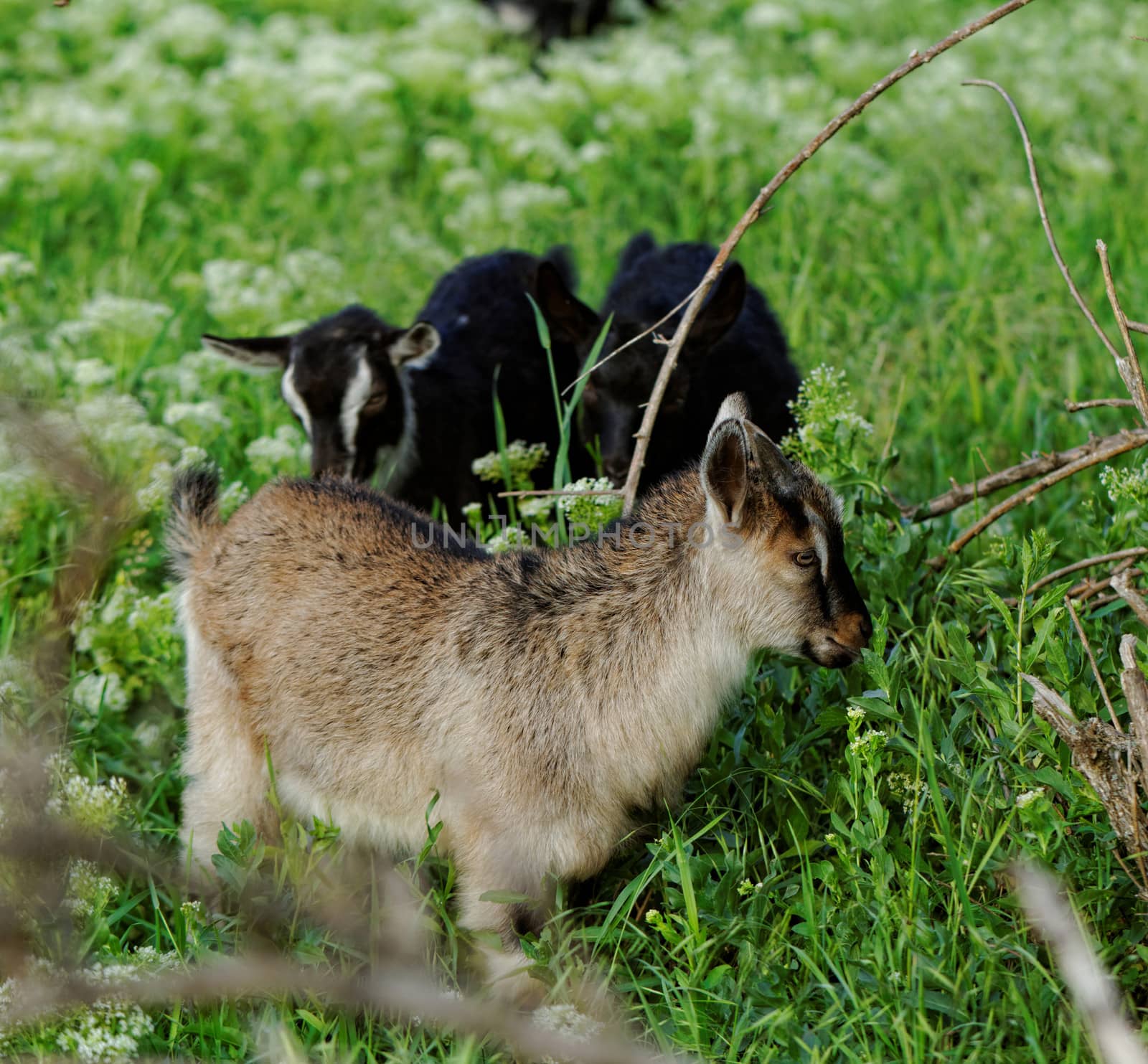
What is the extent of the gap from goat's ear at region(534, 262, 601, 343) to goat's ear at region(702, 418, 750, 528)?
233 cm

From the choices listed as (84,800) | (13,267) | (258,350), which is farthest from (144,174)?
(84,800)

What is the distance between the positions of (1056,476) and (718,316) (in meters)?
1.94

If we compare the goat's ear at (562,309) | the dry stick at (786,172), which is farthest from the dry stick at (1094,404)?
the goat's ear at (562,309)

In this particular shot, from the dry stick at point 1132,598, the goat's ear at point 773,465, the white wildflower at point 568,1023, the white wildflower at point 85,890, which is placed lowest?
the white wildflower at point 85,890

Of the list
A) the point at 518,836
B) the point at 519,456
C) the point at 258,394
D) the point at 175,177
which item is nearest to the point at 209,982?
the point at 518,836

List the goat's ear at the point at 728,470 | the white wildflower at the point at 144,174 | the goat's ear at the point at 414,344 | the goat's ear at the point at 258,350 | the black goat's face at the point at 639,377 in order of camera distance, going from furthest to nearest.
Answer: the white wildflower at the point at 144,174
the goat's ear at the point at 414,344
the goat's ear at the point at 258,350
the black goat's face at the point at 639,377
the goat's ear at the point at 728,470

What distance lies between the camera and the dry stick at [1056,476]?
3.96 m

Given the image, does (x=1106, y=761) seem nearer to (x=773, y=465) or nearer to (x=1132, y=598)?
(x=1132, y=598)

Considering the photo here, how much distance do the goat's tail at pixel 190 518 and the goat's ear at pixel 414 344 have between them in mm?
1606

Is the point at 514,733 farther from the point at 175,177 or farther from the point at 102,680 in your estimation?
the point at 175,177

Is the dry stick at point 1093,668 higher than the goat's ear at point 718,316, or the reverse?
the dry stick at point 1093,668

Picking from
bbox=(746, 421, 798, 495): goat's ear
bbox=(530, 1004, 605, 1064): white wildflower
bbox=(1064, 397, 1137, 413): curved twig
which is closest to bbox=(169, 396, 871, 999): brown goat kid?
bbox=(746, 421, 798, 495): goat's ear

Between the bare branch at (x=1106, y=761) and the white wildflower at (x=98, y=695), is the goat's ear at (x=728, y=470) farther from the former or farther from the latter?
the white wildflower at (x=98, y=695)

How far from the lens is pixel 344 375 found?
18.6 ft
